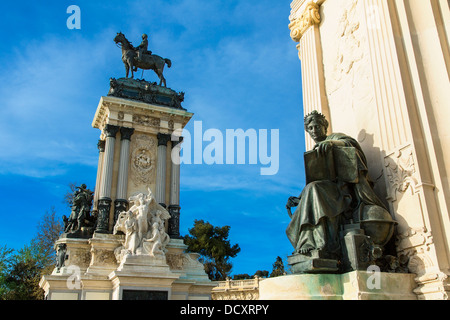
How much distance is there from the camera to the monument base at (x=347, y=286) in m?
4.09

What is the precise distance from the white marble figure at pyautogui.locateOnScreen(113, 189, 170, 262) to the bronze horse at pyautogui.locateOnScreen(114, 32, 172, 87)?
367 inches

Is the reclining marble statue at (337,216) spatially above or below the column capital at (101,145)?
below

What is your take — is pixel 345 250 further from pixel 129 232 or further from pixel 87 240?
pixel 87 240

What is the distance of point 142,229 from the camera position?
1950 cm

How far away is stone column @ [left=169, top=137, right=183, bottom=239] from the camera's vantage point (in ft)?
73.2

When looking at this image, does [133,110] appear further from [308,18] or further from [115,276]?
[308,18]

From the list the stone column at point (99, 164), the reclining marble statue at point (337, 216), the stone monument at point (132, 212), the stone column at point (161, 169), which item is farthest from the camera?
the stone column at point (99, 164)

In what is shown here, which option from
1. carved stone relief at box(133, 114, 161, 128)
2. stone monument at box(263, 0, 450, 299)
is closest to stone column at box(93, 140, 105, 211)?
carved stone relief at box(133, 114, 161, 128)

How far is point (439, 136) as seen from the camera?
4879 mm

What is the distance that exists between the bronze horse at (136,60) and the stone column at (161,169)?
4.09 m

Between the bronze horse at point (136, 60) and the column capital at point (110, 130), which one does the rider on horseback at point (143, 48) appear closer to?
the bronze horse at point (136, 60)

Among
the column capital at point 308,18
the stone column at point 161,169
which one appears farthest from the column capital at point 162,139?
the column capital at point 308,18

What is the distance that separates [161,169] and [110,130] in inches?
140

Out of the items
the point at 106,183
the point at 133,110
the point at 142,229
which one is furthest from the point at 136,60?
the point at 142,229
